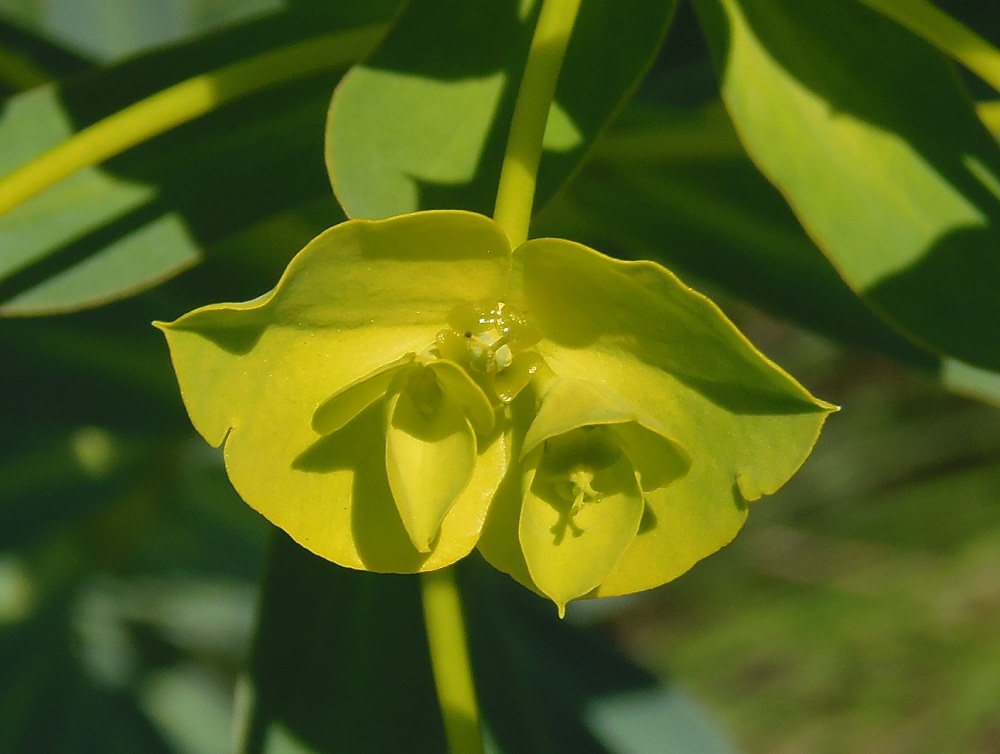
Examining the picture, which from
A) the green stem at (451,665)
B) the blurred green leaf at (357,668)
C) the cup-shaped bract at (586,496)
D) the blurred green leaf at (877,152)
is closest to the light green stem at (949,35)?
the blurred green leaf at (877,152)

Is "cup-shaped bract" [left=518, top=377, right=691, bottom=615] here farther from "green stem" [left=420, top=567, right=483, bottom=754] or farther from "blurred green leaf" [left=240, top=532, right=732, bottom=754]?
"blurred green leaf" [left=240, top=532, right=732, bottom=754]

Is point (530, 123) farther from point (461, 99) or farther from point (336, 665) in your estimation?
point (336, 665)

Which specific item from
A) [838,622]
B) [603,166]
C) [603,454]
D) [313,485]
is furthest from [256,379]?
[838,622]

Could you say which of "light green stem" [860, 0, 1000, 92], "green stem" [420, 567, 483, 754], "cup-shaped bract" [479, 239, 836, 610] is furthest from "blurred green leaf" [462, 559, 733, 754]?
"light green stem" [860, 0, 1000, 92]

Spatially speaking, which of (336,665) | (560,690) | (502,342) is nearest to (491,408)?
(502,342)

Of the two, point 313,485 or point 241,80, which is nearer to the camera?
point 313,485

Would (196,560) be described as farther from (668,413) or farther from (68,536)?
(668,413)
